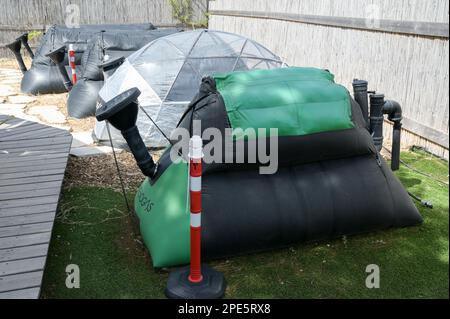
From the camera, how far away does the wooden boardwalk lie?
290cm

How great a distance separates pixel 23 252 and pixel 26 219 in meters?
0.58

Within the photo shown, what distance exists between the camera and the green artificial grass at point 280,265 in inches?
118

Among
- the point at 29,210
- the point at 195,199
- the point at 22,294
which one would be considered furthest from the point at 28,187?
the point at 195,199

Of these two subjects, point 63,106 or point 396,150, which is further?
point 63,106

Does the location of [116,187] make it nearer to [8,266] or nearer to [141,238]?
[141,238]

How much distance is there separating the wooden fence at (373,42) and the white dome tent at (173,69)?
1.19m

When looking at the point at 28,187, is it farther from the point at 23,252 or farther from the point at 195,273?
the point at 195,273

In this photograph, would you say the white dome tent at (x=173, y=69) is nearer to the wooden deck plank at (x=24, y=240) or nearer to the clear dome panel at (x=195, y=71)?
the clear dome panel at (x=195, y=71)

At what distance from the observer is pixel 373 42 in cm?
657

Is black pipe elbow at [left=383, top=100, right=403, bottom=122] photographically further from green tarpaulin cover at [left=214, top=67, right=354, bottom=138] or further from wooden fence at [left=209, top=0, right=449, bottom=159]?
green tarpaulin cover at [left=214, top=67, right=354, bottom=138]

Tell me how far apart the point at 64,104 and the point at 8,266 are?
21.9 ft

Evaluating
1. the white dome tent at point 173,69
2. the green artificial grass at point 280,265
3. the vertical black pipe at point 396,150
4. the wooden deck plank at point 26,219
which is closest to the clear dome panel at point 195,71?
the white dome tent at point 173,69

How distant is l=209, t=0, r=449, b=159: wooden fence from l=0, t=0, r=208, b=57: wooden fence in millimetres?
6624
